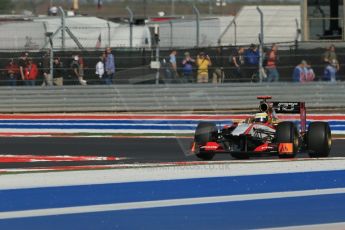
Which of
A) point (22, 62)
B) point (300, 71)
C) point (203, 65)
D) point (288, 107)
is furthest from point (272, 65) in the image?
point (288, 107)

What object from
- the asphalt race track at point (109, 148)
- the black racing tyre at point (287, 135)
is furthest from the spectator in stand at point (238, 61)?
the black racing tyre at point (287, 135)

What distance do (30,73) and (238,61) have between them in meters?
5.21

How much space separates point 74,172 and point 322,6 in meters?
25.4

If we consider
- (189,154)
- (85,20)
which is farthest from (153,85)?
(189,154)

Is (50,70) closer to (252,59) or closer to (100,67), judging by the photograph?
(100,67)

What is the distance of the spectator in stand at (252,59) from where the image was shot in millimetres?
21500

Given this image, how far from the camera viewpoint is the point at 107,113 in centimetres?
2127

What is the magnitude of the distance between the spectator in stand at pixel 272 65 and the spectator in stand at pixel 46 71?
5.47m

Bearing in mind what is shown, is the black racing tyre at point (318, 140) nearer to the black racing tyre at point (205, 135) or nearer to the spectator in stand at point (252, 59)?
the black racing tyre at point (205, 135)

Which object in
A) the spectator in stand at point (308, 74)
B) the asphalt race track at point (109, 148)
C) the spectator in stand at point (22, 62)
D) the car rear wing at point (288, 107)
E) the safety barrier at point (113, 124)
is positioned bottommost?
the asphalt race track at point (109, 148)

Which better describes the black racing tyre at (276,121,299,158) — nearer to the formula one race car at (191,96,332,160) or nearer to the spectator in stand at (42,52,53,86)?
the formula one race car at (191,96,332,160)

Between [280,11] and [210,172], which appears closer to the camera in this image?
[210,172]

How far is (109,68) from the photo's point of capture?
21500 mm

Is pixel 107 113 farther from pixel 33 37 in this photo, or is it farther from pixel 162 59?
pixel 33 37
